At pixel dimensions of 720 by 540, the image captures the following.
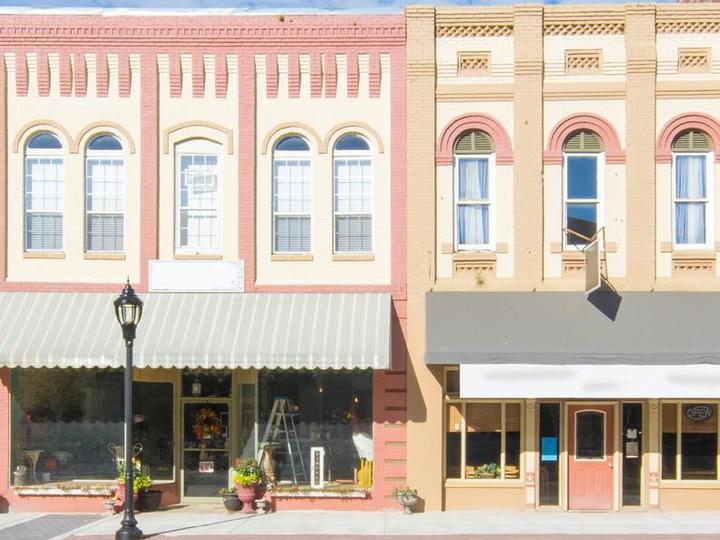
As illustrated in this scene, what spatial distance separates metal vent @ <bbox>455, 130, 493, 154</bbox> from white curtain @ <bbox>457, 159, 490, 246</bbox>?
0.58 ft

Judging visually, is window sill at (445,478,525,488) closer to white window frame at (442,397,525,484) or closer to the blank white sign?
white window frame at (442,397,525,484)

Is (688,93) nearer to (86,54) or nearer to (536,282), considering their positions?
(536,282)

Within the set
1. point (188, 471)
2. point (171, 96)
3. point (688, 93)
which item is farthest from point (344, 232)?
point (688, 93)

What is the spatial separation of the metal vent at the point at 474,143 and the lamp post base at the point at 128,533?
29.2 feet

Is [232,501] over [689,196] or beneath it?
beneath

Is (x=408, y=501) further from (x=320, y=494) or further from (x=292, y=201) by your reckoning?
(x=292, y=201)

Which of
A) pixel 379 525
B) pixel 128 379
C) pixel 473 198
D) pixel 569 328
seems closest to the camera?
pixel 128 379

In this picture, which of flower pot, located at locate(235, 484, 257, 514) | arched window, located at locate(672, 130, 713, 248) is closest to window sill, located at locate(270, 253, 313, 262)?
flower pot, located at locate(235, 484, 257, 514)

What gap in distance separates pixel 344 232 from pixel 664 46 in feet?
22.6

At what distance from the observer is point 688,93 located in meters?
19.1

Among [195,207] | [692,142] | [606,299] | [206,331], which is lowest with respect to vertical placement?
[206,331]

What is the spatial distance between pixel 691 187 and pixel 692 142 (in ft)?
2.73

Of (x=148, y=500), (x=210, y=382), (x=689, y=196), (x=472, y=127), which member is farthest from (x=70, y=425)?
Result: (x=689, y=196)

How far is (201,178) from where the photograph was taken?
19.7 metres
